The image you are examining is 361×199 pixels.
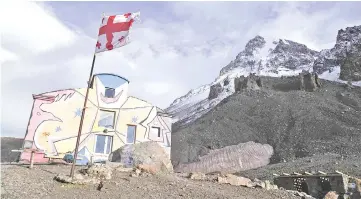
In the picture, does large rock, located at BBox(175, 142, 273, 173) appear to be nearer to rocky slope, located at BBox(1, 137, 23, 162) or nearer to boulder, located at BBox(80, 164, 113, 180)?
rocky slope, located at BBox(1, 137, 23, 162)

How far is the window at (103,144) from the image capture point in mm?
31156

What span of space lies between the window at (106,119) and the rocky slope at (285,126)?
93.0 feet

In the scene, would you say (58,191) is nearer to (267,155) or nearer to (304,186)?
(304,186)

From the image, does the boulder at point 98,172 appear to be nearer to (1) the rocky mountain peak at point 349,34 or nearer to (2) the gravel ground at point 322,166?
(2) the gravel ground at point 322,166

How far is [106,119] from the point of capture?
3192 centimetres

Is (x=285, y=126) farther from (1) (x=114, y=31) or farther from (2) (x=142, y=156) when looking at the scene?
(1) (x=114, y=31)

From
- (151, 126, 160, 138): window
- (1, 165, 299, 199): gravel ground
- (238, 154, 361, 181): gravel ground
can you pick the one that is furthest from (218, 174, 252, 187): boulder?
(238, 154, 361, 181): gravel ground

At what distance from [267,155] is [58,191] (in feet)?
190

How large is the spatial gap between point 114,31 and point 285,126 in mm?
66877

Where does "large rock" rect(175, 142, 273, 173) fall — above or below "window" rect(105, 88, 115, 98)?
below

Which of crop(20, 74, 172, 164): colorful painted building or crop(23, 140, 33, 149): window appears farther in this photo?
crop(20, 74, 172, 164): colorful painted building

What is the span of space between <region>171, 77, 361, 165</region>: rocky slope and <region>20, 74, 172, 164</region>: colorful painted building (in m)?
27.0

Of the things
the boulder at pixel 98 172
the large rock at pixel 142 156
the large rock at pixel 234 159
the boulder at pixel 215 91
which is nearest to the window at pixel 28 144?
the large rock at pixel 142 156

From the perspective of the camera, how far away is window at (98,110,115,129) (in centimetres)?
3165
